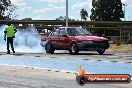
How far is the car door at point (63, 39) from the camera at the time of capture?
76.3 feet

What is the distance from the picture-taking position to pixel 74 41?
882 inches

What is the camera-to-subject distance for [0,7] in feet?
194

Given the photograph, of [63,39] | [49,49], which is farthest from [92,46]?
[49,49]

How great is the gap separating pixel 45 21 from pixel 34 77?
135ft

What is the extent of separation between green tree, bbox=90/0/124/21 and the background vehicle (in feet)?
164

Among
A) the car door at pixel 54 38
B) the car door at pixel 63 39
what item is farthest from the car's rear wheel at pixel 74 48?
the car door at pixel 54 38

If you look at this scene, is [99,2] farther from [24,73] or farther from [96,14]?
[24,73]

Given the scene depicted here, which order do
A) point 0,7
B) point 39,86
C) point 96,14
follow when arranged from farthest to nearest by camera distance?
point 96,14 < point 0,7 < point 39,86

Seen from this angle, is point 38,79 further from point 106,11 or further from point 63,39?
point 106,11

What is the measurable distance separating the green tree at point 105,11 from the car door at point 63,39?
50.2 m

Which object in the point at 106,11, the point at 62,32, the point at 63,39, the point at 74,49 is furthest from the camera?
the point at 106,11

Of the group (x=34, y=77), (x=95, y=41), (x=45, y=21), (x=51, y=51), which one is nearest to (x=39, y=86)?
(x=34, y=77)

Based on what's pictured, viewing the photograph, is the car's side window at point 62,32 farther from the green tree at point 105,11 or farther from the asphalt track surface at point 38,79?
the green tree at point 105,11

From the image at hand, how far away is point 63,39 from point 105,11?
171ft
